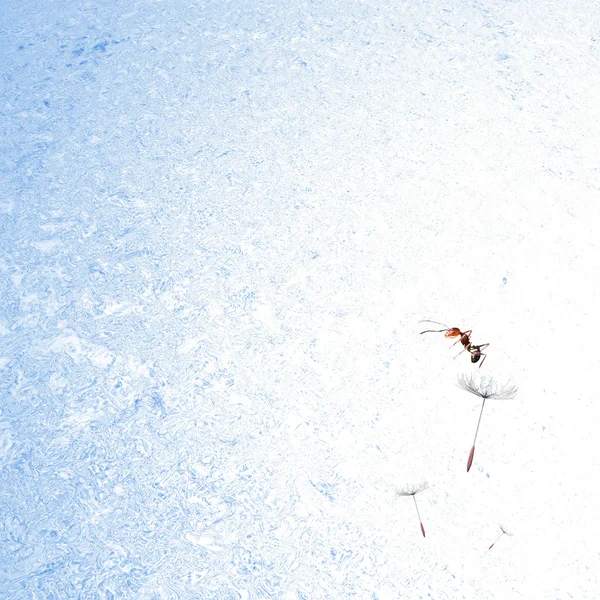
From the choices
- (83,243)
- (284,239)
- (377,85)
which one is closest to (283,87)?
(377,85)

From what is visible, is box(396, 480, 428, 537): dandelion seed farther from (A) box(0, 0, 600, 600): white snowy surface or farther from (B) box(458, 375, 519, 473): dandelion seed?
(B) box(458, 375, 519, 473): dandelion seed

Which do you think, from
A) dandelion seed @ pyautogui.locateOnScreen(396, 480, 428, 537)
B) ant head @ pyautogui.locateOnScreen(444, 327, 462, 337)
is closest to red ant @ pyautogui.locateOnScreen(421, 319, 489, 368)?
ant head @ pyautogui.locateOnScreen(444, 327, 462, 337)

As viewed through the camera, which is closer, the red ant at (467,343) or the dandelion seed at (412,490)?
the dandelion seed at (412,490)

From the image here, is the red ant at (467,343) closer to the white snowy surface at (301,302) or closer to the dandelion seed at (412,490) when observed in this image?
the white snowy surface at (301,302)

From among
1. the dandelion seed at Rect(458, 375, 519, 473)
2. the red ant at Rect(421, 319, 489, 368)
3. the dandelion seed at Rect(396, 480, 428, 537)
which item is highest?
the red ant at Rect(421, 319, 489, 368)

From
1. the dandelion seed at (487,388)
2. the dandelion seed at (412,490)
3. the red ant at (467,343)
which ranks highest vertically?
the red ant at (467,343)

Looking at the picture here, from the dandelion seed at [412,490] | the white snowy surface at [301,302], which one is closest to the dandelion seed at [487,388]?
the white snowy surface at [301,302]

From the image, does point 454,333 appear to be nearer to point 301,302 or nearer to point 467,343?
point 467,343

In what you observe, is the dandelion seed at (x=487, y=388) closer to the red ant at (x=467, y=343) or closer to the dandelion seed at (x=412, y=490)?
the red ant at (x=467, y=343)

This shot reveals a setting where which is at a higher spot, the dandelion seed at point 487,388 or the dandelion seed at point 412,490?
the dandelion seed at point 487,388
